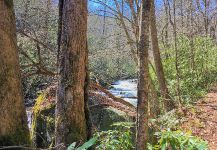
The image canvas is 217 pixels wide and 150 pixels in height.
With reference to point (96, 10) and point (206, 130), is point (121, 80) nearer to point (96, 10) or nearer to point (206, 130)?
point (96, 10)

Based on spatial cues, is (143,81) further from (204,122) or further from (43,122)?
(204,122)

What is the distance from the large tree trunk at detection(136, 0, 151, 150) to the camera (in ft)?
15.4

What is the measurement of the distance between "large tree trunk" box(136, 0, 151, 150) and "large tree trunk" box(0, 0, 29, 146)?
167 centimetres

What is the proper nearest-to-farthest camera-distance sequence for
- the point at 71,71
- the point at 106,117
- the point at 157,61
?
1. the point at 71,71
2. the point at 106,117
3. the point at 157,61

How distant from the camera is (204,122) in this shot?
934 centimetres

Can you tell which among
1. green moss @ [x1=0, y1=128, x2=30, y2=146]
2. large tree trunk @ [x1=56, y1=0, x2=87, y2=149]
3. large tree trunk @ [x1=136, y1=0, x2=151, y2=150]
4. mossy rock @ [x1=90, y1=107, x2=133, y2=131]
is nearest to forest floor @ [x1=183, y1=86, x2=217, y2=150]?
mossy rock @ [x1=90, y1=107, x2=133, y2=131]

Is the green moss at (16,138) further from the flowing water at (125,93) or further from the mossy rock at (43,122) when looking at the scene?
the flowing water at (125,93)

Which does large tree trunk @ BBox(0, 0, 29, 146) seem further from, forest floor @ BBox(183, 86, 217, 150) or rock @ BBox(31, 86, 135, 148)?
forest floor @ BBox(183, 86, 217, 150)

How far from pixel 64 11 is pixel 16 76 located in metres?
0.98

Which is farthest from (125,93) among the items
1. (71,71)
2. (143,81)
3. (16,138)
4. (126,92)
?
(16,138)

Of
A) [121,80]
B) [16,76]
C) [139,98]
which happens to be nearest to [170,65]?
[139,98]

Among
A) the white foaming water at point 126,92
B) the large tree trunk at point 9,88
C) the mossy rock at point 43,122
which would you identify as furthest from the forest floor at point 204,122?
the large tree trunk at point 9,88

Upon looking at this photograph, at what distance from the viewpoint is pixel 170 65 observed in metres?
14.5

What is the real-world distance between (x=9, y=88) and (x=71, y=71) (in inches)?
30.5
